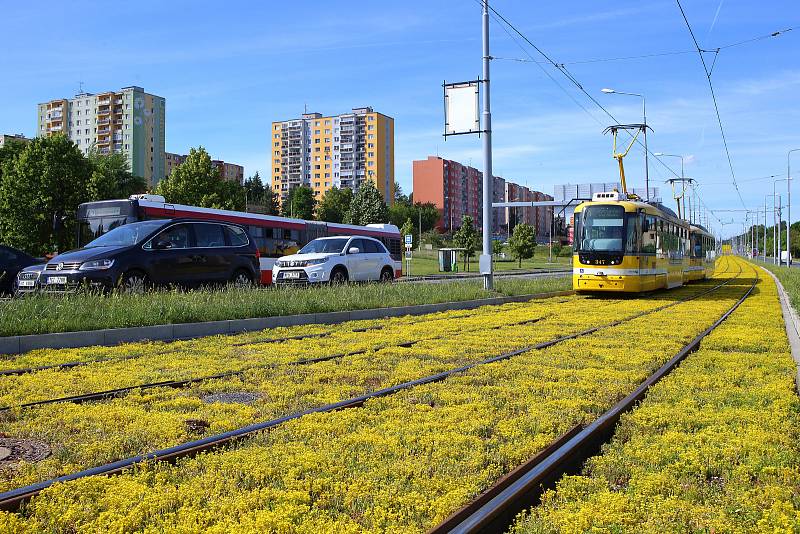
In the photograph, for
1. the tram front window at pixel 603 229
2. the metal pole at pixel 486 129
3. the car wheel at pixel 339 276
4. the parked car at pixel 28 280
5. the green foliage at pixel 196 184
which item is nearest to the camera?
the parked car at pixel 28 280

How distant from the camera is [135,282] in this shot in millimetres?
12930

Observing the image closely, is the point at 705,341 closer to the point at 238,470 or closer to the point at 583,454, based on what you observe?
the point at 583,454

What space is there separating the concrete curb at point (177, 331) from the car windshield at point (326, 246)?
4297mm

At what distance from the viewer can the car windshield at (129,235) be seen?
1351 centimetres

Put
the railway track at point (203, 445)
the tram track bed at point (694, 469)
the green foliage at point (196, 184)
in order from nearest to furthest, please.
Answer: the tram track bed at point (694, 469)
the railway track at point (203, 445)
the green foliage at point (196, 184)

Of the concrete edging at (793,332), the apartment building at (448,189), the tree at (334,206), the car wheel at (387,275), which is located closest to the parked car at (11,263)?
the car wheel at (387,275)

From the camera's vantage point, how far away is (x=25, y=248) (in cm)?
4028

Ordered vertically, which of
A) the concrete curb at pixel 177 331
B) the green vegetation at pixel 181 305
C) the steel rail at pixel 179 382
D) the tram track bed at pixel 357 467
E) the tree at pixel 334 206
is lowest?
the tram track bed at pixel 357 467

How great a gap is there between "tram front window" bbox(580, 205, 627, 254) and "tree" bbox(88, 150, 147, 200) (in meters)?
33.7

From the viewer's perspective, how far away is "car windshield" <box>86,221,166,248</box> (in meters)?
13.5

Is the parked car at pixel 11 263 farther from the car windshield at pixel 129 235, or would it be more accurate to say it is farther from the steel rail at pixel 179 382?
the steel rail at pixel 179 382

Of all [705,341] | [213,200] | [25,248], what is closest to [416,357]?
[705,341]

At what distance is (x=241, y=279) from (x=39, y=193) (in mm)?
32454

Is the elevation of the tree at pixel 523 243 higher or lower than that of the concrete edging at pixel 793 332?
higher
